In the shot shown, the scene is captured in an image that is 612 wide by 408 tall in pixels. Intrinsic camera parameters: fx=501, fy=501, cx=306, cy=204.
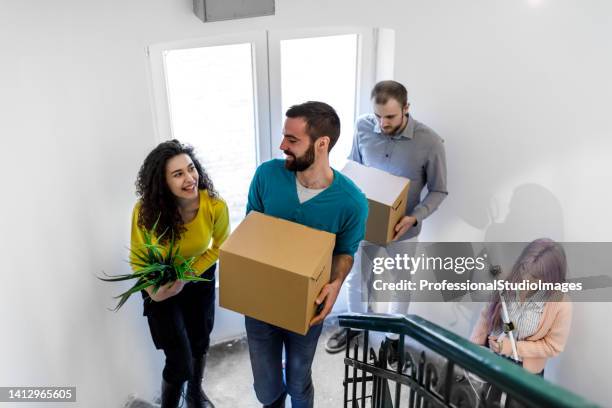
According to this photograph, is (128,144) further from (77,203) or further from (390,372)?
(390,372)

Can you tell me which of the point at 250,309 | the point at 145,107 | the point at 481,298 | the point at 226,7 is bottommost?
the point at 481,298

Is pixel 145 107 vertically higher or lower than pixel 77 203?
higher

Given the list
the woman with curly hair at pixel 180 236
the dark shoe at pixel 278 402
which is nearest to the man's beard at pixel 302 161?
the woman with curly hair at pixel 180 236

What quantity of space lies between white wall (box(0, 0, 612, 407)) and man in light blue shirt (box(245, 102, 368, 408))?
0.65 m

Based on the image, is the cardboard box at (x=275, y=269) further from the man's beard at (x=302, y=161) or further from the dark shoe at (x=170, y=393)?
the dark shoe at (x=170, y=393)

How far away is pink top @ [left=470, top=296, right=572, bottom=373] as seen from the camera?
213cm

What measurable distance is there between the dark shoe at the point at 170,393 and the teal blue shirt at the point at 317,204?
950 mm

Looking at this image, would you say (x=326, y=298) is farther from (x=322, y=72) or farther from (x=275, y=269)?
(x=322, y=72)

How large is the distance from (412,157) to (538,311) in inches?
35.6

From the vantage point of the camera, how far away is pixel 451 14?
249 cm

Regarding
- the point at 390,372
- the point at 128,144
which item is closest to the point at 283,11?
the point at 128,144

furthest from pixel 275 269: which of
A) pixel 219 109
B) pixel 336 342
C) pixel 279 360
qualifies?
pixel 336 342

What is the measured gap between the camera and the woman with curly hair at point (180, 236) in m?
1.99

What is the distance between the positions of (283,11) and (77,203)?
123 cm
